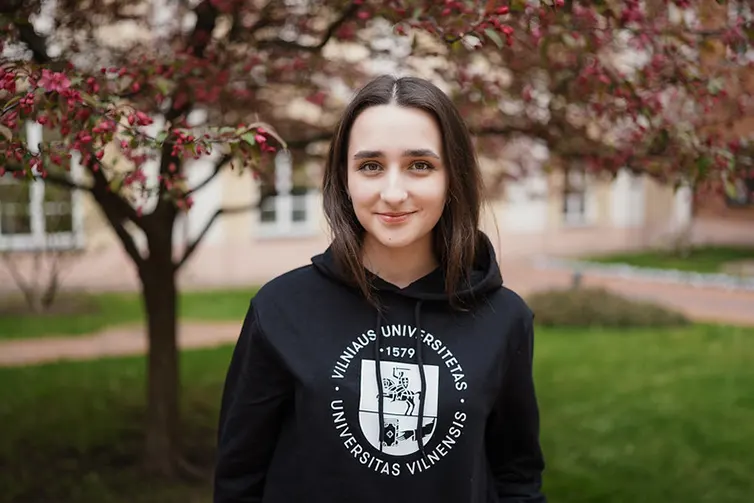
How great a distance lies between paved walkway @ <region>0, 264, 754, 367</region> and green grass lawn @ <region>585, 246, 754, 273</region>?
2236 mm

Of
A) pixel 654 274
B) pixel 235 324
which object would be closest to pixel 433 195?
pixel 235 324

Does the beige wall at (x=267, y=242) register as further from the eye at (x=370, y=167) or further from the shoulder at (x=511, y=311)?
the eye at (x=370, y=167)

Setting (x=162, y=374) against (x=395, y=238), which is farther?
(x=162, y=374)

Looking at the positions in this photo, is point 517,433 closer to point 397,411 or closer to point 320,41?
point 397,411

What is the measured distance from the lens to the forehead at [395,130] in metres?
1.83

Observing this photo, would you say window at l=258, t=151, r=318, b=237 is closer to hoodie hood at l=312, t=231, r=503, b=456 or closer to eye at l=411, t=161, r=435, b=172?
hoodie hood at l=312, t=231, r=503, b=456

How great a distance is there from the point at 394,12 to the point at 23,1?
149 cm

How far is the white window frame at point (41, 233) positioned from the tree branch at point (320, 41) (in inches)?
260

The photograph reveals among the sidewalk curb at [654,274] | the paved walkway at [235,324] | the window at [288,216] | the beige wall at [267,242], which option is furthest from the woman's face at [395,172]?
the window at [288,216]

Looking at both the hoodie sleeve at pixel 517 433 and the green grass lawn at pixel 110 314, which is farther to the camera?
the green grass lawn at pixel 110 314

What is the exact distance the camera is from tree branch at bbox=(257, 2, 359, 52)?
144 inches

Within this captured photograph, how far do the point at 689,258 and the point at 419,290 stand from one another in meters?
18.5

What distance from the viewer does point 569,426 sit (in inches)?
238

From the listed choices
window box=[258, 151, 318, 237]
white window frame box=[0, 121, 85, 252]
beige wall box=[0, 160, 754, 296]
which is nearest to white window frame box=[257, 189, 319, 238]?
window box=[258, 151, 318, 237]
